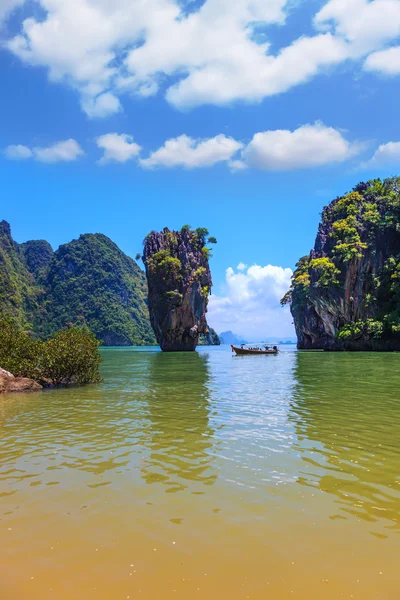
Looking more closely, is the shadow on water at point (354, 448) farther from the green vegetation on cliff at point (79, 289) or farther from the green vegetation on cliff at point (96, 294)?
the green vegetation on cliff at point (96, 294)

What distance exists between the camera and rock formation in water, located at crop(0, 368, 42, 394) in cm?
1629

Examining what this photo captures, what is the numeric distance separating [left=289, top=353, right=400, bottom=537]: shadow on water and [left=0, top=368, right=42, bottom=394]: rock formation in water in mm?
11060

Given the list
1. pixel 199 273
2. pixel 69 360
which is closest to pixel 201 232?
pixel 199 273

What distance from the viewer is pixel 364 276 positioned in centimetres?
5178

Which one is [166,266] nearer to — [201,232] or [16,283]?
[201,232]

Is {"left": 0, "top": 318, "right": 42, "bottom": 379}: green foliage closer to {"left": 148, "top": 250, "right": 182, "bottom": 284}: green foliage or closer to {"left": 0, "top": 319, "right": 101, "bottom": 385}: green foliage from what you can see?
{"left": 0, "top": 319, "right": 101, "bottom": 385}: green foliage

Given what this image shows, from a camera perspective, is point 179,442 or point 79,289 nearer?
point 179,442

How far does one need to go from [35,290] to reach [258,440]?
147 metres

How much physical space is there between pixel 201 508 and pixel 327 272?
52.5m

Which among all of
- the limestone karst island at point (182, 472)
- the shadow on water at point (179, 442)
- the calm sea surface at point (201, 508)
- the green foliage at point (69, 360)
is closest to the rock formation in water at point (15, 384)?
the limestone karst island at point (182, 472)

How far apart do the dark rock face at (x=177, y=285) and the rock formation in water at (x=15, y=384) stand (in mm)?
49084

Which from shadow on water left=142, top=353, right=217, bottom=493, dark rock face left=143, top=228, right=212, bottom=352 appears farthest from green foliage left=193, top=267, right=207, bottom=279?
shadow on water left=142, top=353, right=217, bottom=493

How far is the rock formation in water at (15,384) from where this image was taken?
641 inches

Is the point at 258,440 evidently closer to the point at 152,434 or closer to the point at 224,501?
the point at 152,434
